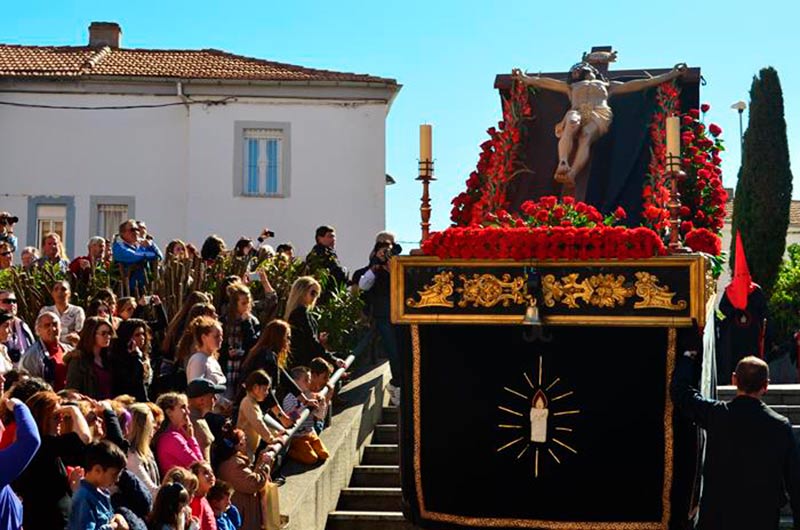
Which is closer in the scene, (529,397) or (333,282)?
(529,397)

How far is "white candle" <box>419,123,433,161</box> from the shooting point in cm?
922

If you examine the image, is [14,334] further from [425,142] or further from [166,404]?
[425,142]

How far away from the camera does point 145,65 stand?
28625 millimetres

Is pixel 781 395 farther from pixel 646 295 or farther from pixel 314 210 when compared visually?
pixel 314 210

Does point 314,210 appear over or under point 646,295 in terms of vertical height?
over

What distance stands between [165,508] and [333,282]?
8541 millimetres

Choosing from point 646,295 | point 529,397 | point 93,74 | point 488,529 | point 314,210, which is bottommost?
point 488,529

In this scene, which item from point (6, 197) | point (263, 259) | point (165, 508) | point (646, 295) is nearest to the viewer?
point (165, 508)

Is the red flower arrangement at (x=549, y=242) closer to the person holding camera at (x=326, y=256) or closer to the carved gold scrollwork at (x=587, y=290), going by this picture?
the carved gold scrollwork at (x=587, y=290)

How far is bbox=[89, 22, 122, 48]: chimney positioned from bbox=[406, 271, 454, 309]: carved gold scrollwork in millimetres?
24099

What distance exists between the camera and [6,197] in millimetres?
27344

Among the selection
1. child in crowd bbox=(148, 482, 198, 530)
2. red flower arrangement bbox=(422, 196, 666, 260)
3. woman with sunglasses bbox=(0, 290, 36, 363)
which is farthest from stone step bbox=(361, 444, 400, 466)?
child in crowd bbox=(148, 482, 198, 530)

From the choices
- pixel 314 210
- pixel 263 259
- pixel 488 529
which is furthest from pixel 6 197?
pixel 488 529

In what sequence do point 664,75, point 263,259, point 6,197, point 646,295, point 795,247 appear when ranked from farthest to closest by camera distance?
point 795,247 < point 6,197 < point 263,259 < point 664,75 < point 646,295
